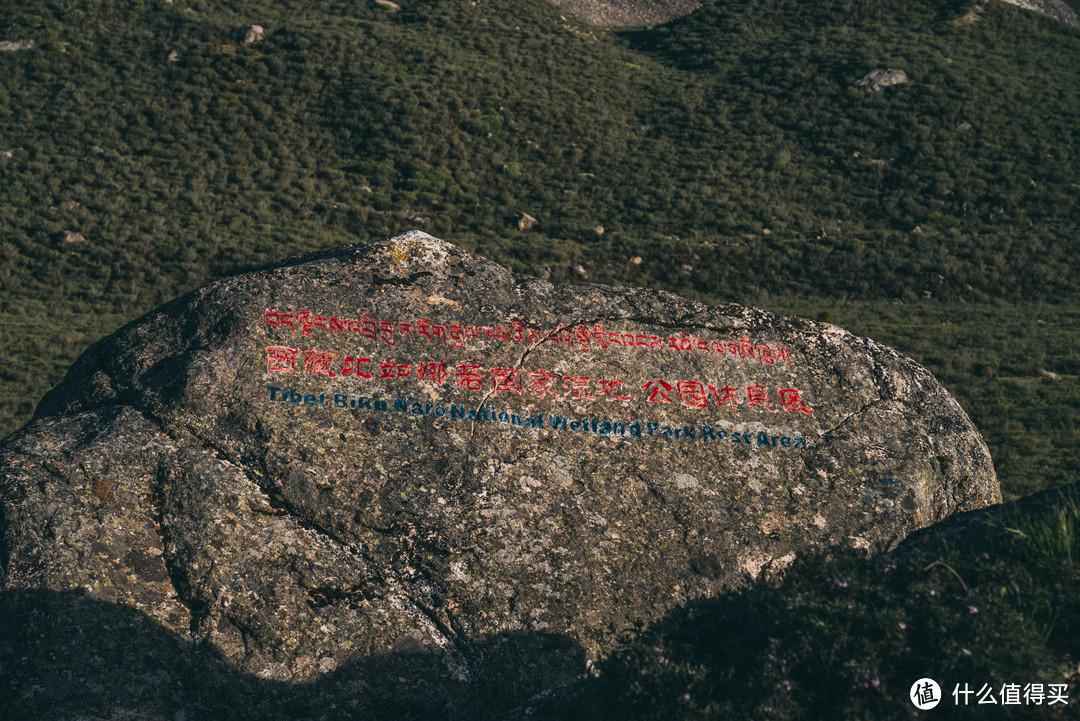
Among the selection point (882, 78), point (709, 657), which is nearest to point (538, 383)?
point (709, 657)

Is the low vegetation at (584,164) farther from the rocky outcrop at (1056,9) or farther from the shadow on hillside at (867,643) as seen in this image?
the shadow on hillside at (867,643)

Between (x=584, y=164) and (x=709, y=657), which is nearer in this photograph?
(x=709, y=657)

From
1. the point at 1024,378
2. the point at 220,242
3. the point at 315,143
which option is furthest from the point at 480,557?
the point at 315,143

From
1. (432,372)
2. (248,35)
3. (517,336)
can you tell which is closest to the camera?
(432,372)

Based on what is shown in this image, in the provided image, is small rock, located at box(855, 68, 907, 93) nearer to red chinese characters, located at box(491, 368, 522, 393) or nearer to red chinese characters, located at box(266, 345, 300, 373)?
red chinese characters, located at box(491, 368, 522, 393)

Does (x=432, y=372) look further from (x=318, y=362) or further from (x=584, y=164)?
(x=584, y=164)

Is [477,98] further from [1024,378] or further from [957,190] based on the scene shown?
[1024,378]

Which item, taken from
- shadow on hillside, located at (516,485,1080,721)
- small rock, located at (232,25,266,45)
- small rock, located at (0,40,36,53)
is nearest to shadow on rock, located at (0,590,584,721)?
shadow on hillside, located at (516,485,1080,721)
